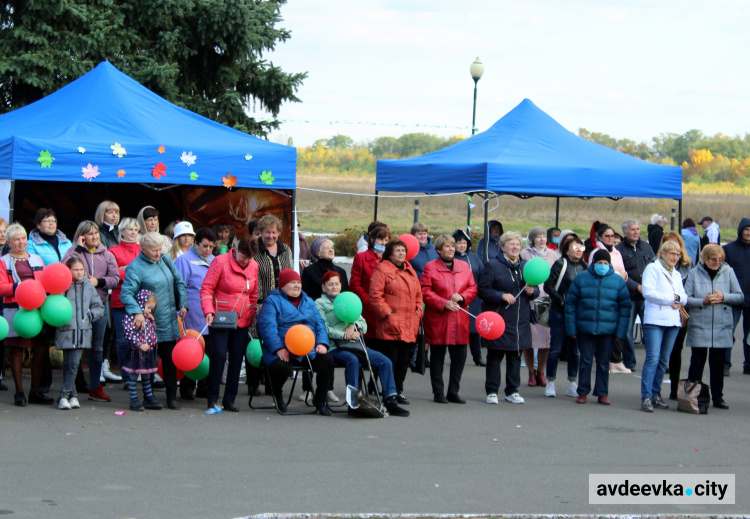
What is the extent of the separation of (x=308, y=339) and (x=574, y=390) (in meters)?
3.22

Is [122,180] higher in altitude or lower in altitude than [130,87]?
lower

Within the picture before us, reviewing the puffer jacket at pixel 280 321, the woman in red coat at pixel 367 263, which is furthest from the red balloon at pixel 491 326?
the puffer jacket at pixel 280 321

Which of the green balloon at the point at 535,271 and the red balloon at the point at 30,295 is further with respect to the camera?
the green balloon at the point at 535,271

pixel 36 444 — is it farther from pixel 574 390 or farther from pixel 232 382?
pixel 574 390

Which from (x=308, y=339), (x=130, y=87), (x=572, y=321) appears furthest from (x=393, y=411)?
(x=130, y=87)

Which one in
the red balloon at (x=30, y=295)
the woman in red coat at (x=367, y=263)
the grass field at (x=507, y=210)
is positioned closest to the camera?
the red balloon at (x=30, y=295)

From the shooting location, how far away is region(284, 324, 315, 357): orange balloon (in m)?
7.71

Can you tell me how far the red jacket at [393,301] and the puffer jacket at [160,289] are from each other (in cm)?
178

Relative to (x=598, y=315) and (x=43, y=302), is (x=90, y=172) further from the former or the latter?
(x=598, y=315)

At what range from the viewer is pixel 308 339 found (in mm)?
7738

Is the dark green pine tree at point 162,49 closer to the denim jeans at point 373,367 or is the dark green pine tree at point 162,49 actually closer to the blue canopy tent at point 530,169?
the blue canopy tent at point 530,169

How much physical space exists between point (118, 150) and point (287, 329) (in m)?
3.20

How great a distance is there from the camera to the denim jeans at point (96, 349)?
820 centimetres

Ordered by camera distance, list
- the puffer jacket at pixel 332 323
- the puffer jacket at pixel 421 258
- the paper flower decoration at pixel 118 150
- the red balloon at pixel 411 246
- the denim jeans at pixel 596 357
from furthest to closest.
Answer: the puffer jacket at pixel 421 258, the red balloon at pixel 411 246, the paper flower decoration at pixel 118 150, the denim jeans at pixel 596 357, the puffer jacket at pixel 332 323
